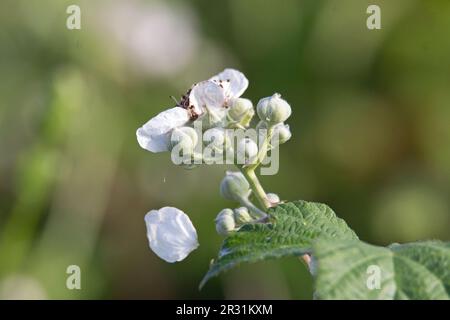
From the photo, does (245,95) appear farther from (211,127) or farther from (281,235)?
(281,235)

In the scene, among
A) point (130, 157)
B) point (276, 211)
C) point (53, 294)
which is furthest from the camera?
point (130, 157)

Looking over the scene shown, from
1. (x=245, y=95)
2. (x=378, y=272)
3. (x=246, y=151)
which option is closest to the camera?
(x=378, y=272)

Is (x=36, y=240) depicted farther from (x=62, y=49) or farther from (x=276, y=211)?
(x=276, y=211)

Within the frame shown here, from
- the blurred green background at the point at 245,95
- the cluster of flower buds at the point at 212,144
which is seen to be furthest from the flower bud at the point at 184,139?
the blurred green background at the point at 245,95

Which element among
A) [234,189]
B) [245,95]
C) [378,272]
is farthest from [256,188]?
[245,95]

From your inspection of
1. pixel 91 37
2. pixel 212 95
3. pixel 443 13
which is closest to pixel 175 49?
pixel 91 37

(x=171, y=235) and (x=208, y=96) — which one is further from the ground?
(x=208, y=96)

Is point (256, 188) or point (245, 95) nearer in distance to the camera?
point (256, 188)
